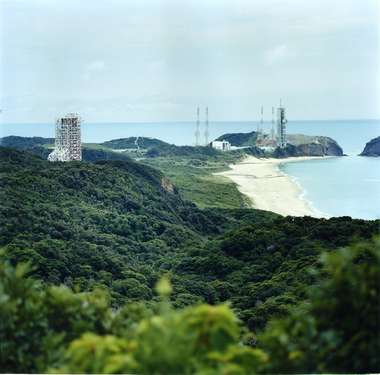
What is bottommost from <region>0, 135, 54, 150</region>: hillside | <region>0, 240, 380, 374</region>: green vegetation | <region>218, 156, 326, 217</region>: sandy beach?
<region>218, 156, 326, 217</region>: sandy beach

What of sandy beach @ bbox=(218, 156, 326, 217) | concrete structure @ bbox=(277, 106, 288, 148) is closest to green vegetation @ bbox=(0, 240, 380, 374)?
sandy beach @ bbox=(218, 156, 326, 217)

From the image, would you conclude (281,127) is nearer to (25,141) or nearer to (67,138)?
(25,141)

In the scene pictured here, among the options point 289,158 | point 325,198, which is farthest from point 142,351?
point 289,158

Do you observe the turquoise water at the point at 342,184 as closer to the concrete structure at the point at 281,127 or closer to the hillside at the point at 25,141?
the concrete structure at the point at 281,127

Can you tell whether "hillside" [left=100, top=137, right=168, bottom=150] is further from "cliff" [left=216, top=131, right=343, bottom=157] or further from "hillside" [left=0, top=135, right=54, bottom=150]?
"hillside" [left=0, top=135, right=54, bottom=150]

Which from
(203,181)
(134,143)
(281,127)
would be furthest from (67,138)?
(281,127)

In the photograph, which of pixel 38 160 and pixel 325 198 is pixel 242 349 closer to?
pixel 38 160
